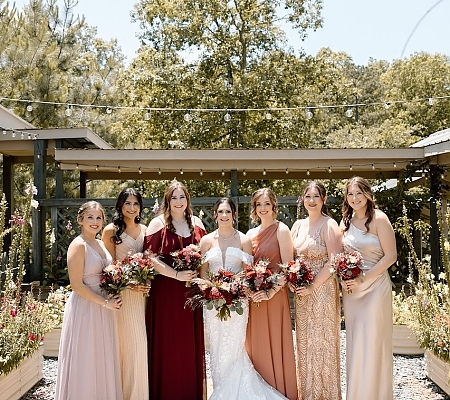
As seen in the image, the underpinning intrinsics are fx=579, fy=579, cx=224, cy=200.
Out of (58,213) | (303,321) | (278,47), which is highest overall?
(278,47)

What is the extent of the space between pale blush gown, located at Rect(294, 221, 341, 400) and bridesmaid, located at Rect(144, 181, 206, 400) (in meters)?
0.99

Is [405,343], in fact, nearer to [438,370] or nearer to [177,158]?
[438,370]

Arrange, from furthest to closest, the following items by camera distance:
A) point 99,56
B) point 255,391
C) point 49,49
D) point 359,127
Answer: point 359,127 < point 99,56 < point 49,49 < point 255,391

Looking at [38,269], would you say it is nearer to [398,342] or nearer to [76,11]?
[398,342]

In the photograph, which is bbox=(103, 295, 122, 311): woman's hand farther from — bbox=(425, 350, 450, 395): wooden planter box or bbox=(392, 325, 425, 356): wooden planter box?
bbox=(392, 325, 425, 356): wooden planter box

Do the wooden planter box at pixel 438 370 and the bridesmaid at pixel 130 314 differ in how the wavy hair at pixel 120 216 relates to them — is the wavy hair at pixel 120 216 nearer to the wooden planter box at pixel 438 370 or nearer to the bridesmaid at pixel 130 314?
the bridesmaid at pixel 130 314

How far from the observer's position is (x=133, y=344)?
5254 millimetres

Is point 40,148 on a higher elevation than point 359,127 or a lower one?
lower

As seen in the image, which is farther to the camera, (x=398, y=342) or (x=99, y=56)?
(x=99, y=56)

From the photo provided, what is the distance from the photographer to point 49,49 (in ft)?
60.5

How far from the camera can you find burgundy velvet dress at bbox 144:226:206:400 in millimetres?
5352

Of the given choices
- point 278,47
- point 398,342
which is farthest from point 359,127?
point 398,342

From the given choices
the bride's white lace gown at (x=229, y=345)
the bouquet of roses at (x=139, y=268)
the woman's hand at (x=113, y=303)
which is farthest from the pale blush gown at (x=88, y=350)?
the bride's white lace gown at (x=229, y=345)

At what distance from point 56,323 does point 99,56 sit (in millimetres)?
22983
